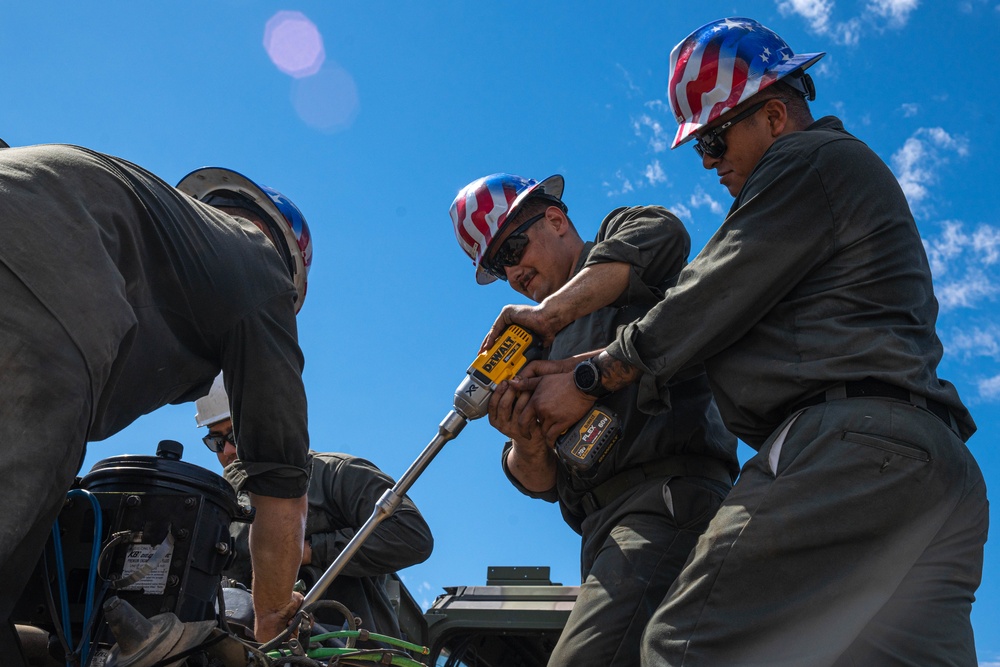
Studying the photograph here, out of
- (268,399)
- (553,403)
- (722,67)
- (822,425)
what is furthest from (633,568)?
(722,67)

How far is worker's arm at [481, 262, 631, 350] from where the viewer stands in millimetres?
4172

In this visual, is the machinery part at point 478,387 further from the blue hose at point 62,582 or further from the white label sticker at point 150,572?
the blue hose at point 62,582

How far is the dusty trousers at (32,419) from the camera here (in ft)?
7.70

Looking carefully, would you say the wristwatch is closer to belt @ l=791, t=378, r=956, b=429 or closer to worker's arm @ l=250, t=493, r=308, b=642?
belt @ l=791, t=378, r=956, b=429

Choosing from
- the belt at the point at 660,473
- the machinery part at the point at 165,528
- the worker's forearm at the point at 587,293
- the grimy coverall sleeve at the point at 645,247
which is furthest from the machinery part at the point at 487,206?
the machinery part at the point at 165,528

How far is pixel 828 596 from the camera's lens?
2799 millimetres

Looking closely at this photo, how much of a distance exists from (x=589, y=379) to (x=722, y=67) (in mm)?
1286

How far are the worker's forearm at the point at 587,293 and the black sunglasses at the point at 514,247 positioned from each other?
87 centimetres

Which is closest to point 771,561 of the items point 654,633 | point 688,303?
point 654,633

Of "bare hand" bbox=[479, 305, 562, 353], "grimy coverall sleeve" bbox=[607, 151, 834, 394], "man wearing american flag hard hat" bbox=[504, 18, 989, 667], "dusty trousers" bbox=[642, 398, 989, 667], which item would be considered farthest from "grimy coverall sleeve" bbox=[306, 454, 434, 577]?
"dusty trousers" bbox=[642, 398, 989, 667]

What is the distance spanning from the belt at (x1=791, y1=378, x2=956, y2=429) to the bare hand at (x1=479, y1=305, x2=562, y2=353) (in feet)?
4.59

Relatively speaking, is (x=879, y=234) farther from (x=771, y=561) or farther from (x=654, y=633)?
(x=654, y=633)

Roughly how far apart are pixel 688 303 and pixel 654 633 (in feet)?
3.41

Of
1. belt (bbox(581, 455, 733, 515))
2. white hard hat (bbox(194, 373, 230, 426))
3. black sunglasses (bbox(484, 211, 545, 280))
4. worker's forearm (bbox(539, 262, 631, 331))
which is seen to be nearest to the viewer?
belt (bbox(581, 455, 733, 515))
